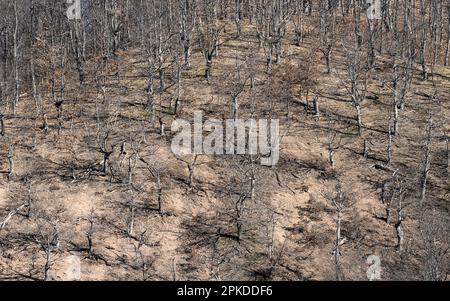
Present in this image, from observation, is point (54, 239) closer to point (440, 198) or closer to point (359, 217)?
point (359, 217)

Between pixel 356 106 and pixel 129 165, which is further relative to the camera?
pixel 356 106

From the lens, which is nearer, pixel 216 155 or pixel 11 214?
pixel 11 214

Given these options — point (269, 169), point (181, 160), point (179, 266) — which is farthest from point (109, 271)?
point (269, 169)

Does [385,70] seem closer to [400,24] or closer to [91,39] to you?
[400,24]

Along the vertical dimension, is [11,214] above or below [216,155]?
below

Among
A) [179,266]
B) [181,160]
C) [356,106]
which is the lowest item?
[179,266]
